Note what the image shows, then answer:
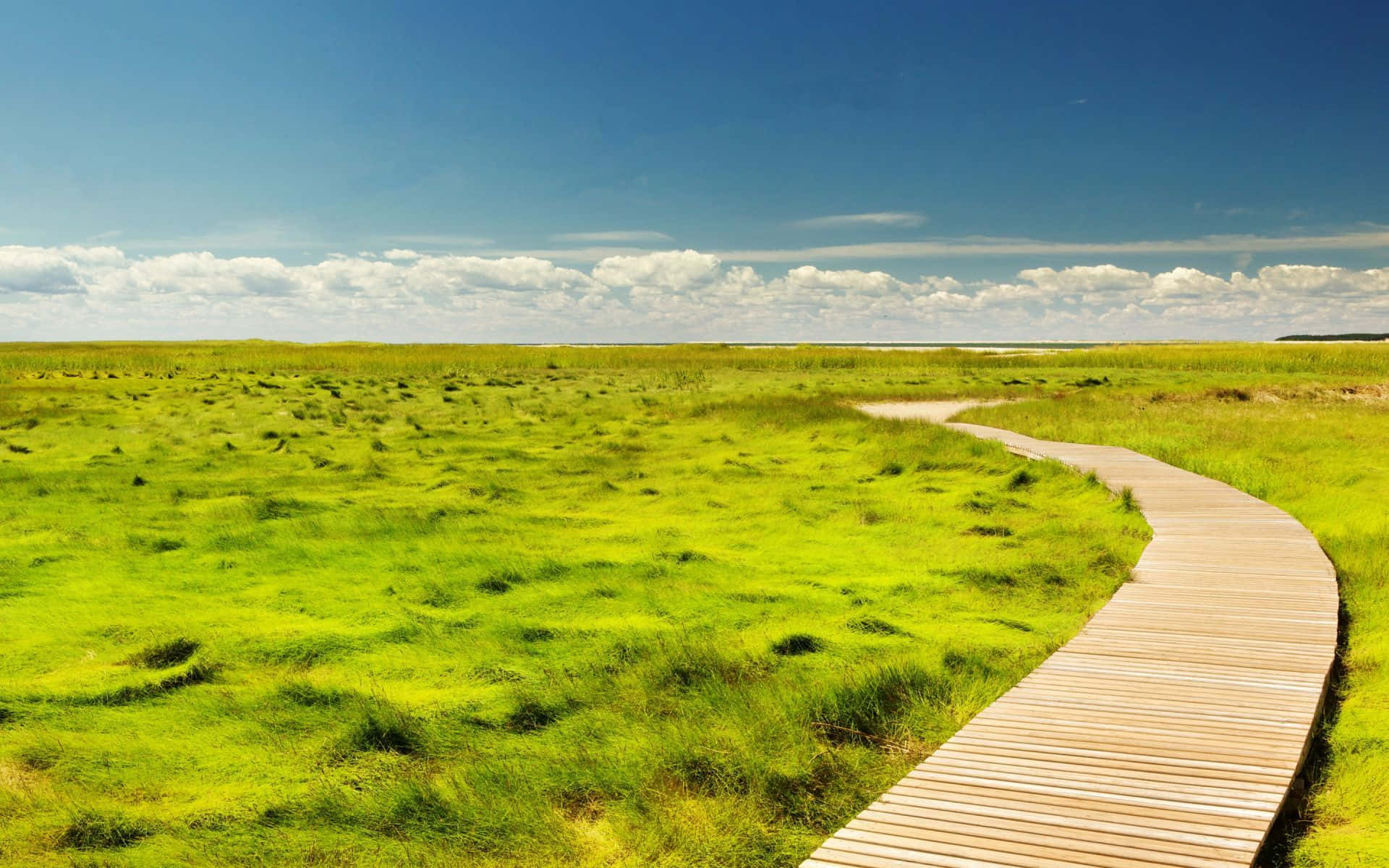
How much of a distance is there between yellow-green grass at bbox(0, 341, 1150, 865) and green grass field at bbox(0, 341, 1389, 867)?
3 centimetres

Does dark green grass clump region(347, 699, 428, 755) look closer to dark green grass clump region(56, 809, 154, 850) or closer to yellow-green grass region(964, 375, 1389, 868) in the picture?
dark green grass clump region(56, 809, 154, 850)

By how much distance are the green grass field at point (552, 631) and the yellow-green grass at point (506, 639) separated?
31mm

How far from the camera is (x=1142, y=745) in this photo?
3980 millimetres

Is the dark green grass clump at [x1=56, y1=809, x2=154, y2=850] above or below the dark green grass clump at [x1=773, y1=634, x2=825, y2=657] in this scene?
below

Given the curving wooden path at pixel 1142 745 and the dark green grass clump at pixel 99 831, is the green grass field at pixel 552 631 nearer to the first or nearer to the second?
the dark green grass clump at pixel 99 831

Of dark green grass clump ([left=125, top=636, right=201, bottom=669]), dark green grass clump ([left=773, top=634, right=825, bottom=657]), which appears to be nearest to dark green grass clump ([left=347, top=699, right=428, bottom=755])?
dark green grass clump ([left=125, top=636, right=201, bottom=669])

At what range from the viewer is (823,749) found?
454 cm

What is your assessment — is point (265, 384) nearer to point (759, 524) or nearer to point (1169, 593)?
point (759, 524)

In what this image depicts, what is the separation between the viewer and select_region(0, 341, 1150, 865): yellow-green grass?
13.1 ft

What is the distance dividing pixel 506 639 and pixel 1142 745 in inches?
176

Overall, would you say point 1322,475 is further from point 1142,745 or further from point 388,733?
point 388,733

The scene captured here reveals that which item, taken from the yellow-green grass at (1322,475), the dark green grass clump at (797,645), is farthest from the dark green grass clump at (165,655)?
the yellow-green grass at (1322,475)

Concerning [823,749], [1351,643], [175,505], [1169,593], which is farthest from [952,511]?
[175,505]

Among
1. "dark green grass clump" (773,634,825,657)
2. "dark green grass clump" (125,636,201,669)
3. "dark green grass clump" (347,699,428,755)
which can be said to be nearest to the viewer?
"dark green grass clump" (347,699,428,755)
